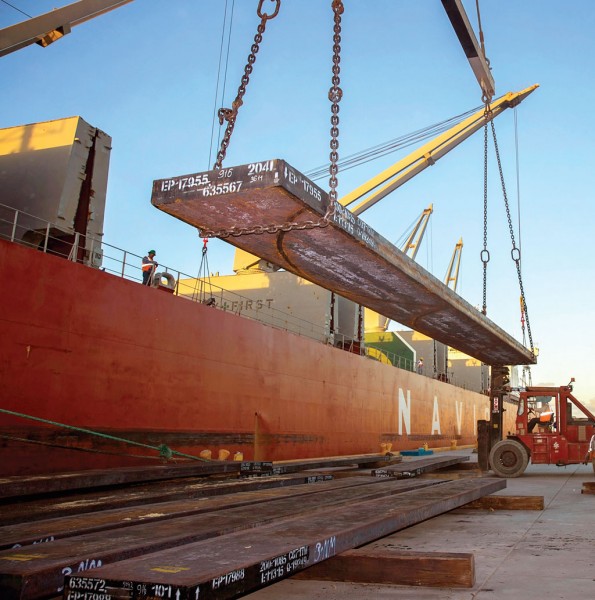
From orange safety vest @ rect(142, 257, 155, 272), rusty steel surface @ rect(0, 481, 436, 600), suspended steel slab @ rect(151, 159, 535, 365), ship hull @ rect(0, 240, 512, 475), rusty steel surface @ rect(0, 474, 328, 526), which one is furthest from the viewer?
orange safety vest @ rect(142, 257, 155, 272)

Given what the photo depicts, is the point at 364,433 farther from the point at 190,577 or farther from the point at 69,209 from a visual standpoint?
the point at 190,577

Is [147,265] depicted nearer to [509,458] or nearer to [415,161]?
[509,458]

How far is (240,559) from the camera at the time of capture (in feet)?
9.89

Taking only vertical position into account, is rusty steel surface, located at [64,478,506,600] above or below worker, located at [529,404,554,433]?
below

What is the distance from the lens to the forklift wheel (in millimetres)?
14414

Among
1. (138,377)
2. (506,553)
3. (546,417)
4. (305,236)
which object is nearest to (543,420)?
(546,417)

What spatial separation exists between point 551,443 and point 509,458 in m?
1.05

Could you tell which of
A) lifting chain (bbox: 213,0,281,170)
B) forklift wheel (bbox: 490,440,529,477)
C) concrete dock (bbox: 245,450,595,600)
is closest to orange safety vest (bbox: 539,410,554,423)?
forklift wheel (bbox: 490,440,529,477)

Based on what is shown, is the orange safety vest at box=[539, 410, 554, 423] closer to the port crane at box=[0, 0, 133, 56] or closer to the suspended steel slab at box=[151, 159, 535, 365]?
the suspended steel slab at box=[151, 159, 535, 365]

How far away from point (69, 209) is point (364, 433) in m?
13.9

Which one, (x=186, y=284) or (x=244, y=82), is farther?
(x=186, y=284)

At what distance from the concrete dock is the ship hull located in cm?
569

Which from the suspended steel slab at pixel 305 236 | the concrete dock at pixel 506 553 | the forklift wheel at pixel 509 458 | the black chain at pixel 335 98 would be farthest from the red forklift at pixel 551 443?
the black chain at pixel 335 98

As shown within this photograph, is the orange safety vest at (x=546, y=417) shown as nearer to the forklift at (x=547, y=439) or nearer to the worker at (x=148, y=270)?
the forklift at (x=547, y=439)
